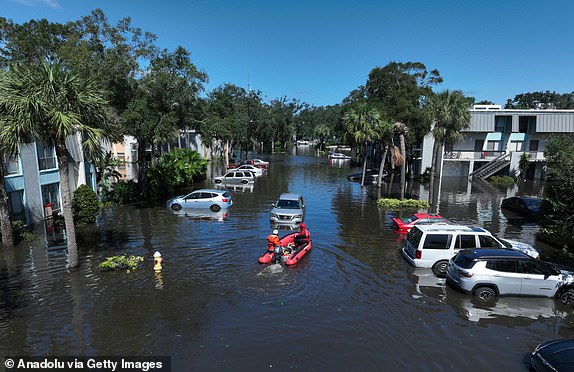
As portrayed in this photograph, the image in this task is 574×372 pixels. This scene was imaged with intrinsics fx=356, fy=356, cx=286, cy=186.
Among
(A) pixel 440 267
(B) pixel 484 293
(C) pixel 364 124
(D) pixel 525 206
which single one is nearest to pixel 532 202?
(D) pixel 525 206

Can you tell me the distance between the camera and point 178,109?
24.1 meters

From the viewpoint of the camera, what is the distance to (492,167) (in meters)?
44.3

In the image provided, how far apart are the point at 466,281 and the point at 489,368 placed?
3730 millimetres

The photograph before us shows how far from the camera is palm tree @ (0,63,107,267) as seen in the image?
11758mm

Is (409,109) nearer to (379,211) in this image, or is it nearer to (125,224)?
(379,211)

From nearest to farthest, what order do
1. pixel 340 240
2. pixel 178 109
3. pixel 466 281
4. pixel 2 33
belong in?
pixel 466 281, pixel 340 240, pixel 178 109, pixel 2 33

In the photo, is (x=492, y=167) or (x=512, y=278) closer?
(x=512, y=278)

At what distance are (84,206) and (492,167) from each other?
4433 centimetres

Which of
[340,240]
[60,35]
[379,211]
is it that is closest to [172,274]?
[340,240]

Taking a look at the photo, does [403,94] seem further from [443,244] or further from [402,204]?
[443,244]

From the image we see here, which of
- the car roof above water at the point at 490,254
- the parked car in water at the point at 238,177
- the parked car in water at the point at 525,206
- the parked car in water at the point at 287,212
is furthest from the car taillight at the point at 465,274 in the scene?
the parked car in water at the point at 238,177

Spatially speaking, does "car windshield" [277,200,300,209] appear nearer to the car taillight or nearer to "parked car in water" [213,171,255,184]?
the car taillight

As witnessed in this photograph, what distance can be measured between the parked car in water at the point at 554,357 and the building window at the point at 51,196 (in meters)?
25.2

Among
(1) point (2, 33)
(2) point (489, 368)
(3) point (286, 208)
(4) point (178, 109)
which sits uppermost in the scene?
(1) point (2, 33)
